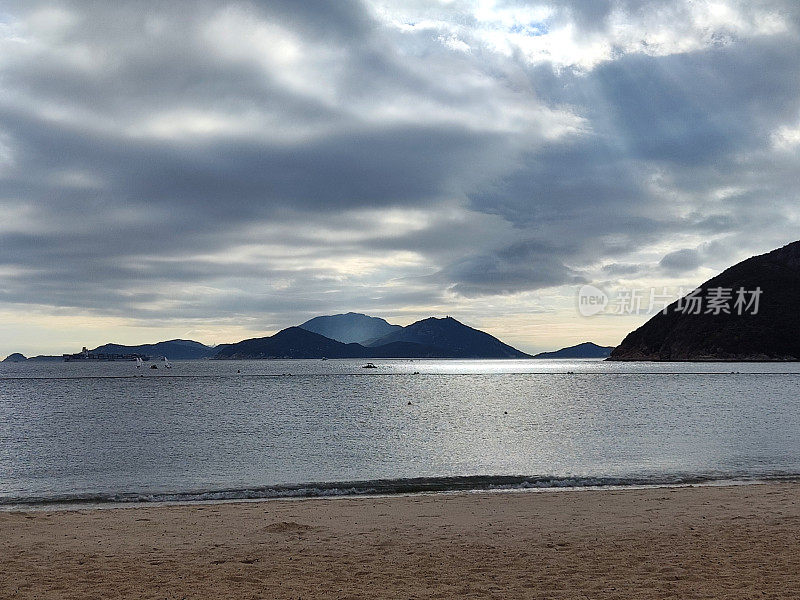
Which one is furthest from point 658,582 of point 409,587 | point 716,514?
point 716,514

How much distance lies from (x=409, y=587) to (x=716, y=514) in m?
11.9

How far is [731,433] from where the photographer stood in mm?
51344

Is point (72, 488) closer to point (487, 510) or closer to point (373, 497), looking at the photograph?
point (373, 497)

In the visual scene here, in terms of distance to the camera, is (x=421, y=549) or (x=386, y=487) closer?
(x=421, y=549)

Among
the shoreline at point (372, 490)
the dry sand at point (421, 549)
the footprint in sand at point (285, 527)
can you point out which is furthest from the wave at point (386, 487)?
the footprint in sand at point (285, 527)

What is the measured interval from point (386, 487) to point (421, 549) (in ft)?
42.2

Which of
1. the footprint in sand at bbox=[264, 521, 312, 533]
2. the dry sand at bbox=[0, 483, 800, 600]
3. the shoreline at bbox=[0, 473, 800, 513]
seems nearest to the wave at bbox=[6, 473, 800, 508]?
the shoreline at bbox=[0, 473, 800, 513]

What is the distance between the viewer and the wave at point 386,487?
26.5m

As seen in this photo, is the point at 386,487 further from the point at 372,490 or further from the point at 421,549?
the point at 421,549

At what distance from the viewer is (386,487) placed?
28547mm

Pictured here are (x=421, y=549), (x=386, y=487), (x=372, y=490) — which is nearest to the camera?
(x=421, y=549)

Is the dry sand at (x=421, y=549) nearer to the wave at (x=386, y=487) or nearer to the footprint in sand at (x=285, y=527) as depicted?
the footprint in sand at (x=285, y=527)

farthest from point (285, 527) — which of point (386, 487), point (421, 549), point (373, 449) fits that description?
point (373, 449)

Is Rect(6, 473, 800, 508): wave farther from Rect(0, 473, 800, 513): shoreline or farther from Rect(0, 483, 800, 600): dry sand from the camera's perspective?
Rect(0, 483, 800, 600): dry sand
